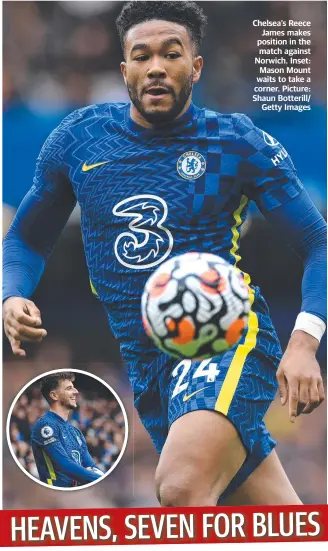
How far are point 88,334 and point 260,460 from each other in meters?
2.30

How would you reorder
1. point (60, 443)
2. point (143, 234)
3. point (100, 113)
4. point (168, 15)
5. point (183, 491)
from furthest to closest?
point (60, 443), point (100, 113), point (143, 234), point (168, 15), point (183, 491)

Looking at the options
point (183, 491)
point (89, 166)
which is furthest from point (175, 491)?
point (89, 166)

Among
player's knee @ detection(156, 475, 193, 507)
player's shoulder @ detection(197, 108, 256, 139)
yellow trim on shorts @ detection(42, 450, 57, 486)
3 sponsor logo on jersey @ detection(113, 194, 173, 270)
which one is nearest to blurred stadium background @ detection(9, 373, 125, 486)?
yellow trim on shorts @ detection(42, 450, 57, 486)

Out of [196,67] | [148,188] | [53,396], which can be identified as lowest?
[53,396]

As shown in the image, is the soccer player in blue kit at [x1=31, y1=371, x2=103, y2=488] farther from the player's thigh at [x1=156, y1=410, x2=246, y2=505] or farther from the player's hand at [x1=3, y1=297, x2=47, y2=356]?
the player's thigh at [x1=156, y1=410, x2=246, y2=505]

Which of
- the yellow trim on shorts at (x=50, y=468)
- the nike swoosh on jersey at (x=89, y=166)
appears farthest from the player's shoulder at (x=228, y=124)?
the yellow trim on shorts at (x=50, y=468)

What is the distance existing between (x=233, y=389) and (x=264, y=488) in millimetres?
879

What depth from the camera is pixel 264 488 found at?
22.2 ft

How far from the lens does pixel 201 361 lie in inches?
248

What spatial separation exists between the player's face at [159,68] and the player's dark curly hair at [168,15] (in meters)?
0.05

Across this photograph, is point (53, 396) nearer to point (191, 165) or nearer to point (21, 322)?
point (21, 322)

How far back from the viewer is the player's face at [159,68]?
698 cm

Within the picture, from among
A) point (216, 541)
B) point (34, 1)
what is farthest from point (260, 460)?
point (34, 1)

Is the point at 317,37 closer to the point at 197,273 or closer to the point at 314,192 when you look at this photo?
the point at 314,192
